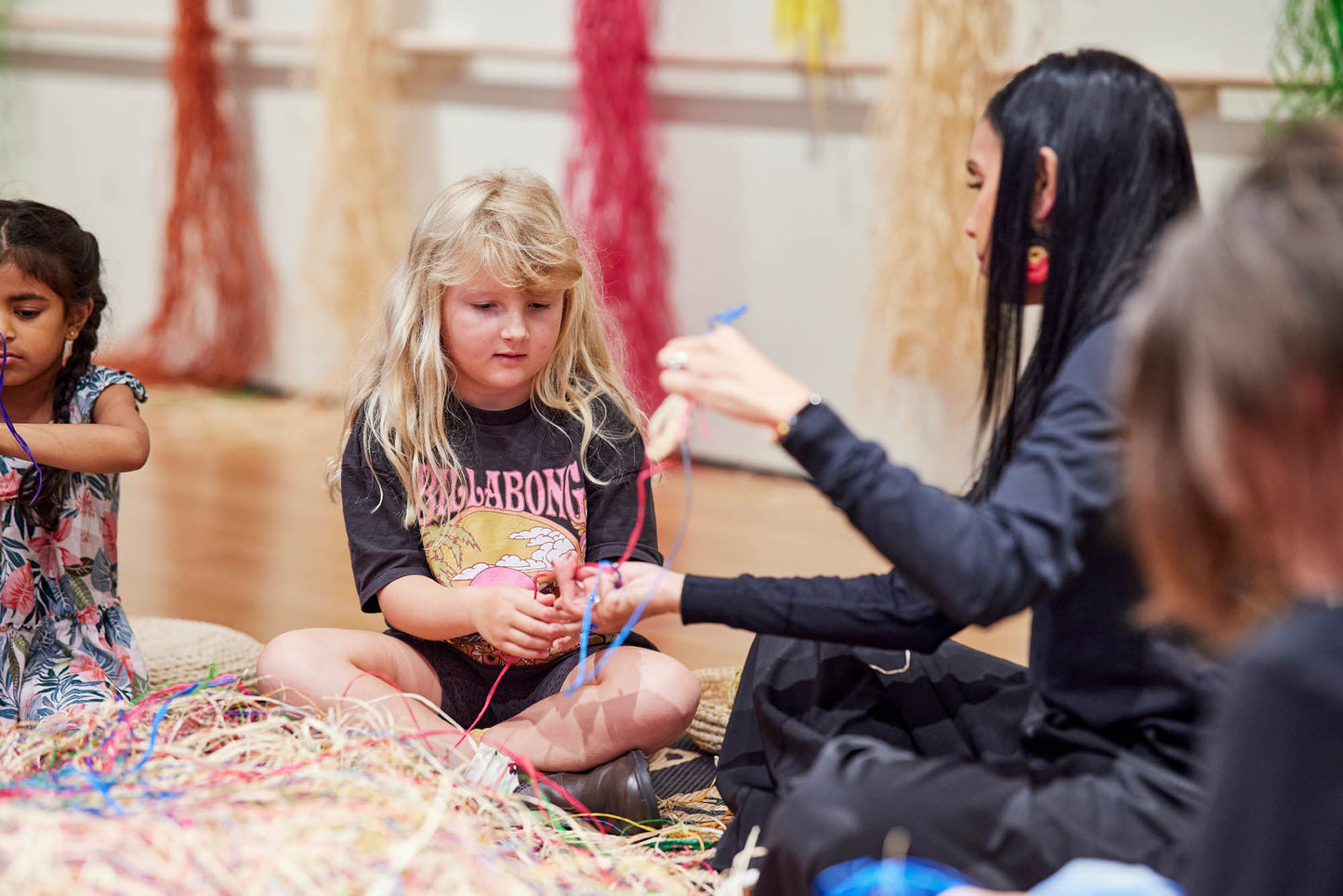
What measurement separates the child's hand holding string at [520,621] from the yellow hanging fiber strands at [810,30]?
183 cm

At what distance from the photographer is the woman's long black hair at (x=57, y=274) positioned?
4.79 ft

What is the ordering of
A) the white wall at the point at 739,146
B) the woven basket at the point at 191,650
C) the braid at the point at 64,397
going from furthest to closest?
the white wall at the point at 739,146 → the woven basket at the point at 191,650 → the braid at the point at 64,397

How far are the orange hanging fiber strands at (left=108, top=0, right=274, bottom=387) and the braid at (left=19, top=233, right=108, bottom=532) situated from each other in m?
2.45

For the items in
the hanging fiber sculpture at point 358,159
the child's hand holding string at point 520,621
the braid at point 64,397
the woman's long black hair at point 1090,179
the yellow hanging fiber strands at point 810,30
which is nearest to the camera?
the woman's long black hair at point 1090,179

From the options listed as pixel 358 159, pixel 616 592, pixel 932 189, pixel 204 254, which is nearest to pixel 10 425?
pixel 616 592

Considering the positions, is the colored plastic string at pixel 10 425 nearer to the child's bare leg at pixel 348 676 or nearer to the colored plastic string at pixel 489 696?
the child's bare leg at pixel 348 676

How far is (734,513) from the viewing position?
111 inches

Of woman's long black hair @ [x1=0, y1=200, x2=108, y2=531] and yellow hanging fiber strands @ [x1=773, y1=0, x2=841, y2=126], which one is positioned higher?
yellow hanging fiber strands @ [x1=773, y1=0, x2=841, y2=126]

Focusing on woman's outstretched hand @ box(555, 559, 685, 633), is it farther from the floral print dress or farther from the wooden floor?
the wooden floor

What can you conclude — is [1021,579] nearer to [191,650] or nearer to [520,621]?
[520,621]

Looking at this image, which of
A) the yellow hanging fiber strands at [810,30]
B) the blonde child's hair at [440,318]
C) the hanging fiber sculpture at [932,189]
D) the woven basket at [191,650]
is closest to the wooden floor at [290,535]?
the woven basket at [191,650]

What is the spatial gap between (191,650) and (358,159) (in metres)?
1.94

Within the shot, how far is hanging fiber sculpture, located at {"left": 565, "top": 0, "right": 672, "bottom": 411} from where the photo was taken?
9.89 ft

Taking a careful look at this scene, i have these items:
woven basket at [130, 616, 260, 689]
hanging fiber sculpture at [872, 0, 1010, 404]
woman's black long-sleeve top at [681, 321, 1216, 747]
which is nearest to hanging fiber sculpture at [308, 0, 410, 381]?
hanging fiber sculpture at [872, 0, 1010, 404]
